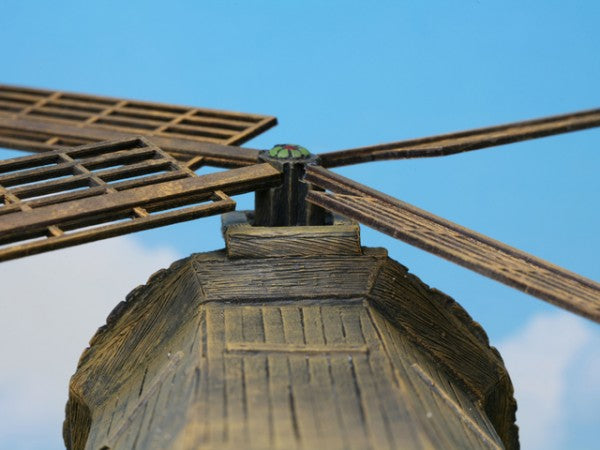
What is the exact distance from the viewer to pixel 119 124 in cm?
877

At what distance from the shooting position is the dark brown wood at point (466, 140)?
758cm

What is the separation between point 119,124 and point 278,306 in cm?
203

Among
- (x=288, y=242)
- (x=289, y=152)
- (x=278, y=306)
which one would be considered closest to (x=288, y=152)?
(x=289, y=152)

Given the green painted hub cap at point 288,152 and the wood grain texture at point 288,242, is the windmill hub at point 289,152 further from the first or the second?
the wood grain texture at point 288,242

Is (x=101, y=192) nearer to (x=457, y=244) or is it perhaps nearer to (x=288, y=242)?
(x=288, y=242)

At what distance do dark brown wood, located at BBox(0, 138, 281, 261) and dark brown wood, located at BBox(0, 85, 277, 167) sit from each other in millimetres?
406

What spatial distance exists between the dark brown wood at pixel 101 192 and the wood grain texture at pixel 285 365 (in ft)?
0.97

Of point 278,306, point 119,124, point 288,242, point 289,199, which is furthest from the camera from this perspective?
point 119,124

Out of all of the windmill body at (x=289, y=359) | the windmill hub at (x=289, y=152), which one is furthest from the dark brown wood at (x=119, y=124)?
the windmill body at (x=289, y=359)

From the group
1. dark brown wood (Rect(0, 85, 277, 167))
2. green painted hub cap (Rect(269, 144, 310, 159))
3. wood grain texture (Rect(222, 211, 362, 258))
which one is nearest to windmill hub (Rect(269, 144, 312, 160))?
green painted hub cap (Rect(269, 144, 310, 159))

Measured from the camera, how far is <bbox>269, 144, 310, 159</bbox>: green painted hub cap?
25.4ft

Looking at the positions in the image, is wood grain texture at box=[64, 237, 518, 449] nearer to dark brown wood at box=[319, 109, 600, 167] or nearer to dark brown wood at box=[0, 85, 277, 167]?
dark brown wood at box=[319, 109, 600, 167]

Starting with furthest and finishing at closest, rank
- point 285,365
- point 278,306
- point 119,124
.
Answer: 1. point 119,124
2. point 278,306
3. point 285,365

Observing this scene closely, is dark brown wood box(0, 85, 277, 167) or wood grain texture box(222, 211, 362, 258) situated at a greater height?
dark brown wood box(0, 85, 277, 167)
